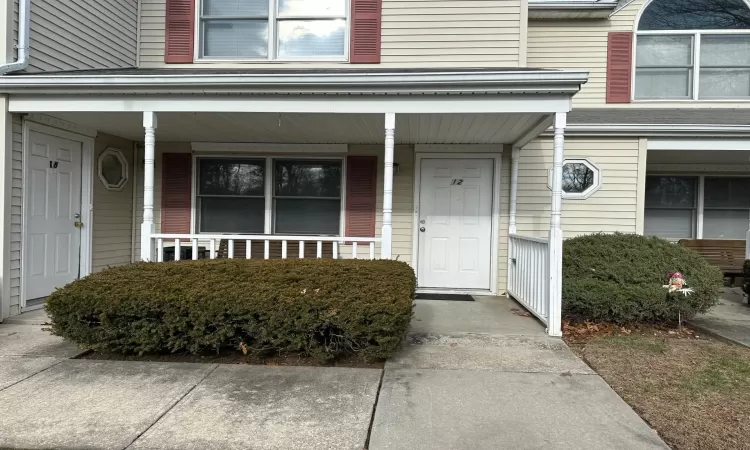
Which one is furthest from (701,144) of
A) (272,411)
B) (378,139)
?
(272,411)

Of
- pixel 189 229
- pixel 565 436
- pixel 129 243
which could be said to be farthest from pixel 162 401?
pixel 129 243

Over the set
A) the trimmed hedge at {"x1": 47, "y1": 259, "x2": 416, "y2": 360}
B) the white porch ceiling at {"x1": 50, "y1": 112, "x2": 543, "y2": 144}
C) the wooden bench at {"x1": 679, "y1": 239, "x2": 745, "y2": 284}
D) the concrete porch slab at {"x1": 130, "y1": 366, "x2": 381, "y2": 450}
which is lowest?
the concrete porch slab at {"x1": 130, "y1": 366, "x2": 381, "y2": 450}

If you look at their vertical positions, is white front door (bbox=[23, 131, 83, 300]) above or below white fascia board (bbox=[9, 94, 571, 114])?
below

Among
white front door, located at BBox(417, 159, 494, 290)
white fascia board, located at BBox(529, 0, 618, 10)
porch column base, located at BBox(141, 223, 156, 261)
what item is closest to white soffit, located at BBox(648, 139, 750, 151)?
white fascia board, located at BBox(529, 0, 618, 10)

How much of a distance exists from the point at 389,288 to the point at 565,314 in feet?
8.01

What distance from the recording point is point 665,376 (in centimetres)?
366

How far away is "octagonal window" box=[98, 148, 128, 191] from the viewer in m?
6.44

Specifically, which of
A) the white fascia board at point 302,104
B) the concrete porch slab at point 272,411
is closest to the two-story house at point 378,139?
the white fascia board at point 302,104

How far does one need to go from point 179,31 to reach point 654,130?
7.16 metres

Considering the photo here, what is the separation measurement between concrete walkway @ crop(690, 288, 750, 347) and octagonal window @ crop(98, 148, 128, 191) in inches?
310

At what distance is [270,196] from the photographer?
6.83 meters

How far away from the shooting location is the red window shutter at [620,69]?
7254 millimetres

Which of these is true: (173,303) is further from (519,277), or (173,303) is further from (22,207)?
(519,277)

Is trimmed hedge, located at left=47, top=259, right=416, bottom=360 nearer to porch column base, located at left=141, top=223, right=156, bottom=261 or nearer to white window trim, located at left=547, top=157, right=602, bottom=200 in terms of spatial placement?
porch column base, located at left=141, top=223, right=156, bottom=261
